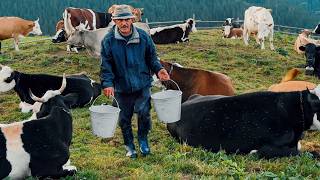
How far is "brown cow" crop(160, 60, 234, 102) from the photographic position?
37.6ft

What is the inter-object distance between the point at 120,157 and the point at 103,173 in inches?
35.4

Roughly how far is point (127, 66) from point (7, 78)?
6565mm

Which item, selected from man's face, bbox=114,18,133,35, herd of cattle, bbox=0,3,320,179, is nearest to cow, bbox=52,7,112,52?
herd of cattle, bbox=0,3,320,179

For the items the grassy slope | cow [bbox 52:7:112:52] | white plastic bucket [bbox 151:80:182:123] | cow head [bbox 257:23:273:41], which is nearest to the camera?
the grassy slope

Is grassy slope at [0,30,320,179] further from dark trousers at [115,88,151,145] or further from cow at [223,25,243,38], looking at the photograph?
cow at [223,25,243,38]

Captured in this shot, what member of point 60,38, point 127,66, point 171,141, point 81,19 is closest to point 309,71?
point 81,19

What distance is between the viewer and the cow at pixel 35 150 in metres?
6.27

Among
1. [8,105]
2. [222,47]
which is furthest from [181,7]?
[8,105]

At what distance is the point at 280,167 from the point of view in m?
7.03

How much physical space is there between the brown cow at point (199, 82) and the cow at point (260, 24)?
37.4ft

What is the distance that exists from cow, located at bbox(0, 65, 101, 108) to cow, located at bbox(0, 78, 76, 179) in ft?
18.5

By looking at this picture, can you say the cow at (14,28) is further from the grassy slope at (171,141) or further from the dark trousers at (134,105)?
the dark trousers at (134,105)

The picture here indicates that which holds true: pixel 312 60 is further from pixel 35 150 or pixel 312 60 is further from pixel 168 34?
pixel 35 150

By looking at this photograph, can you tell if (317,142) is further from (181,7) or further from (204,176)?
(181,7)
